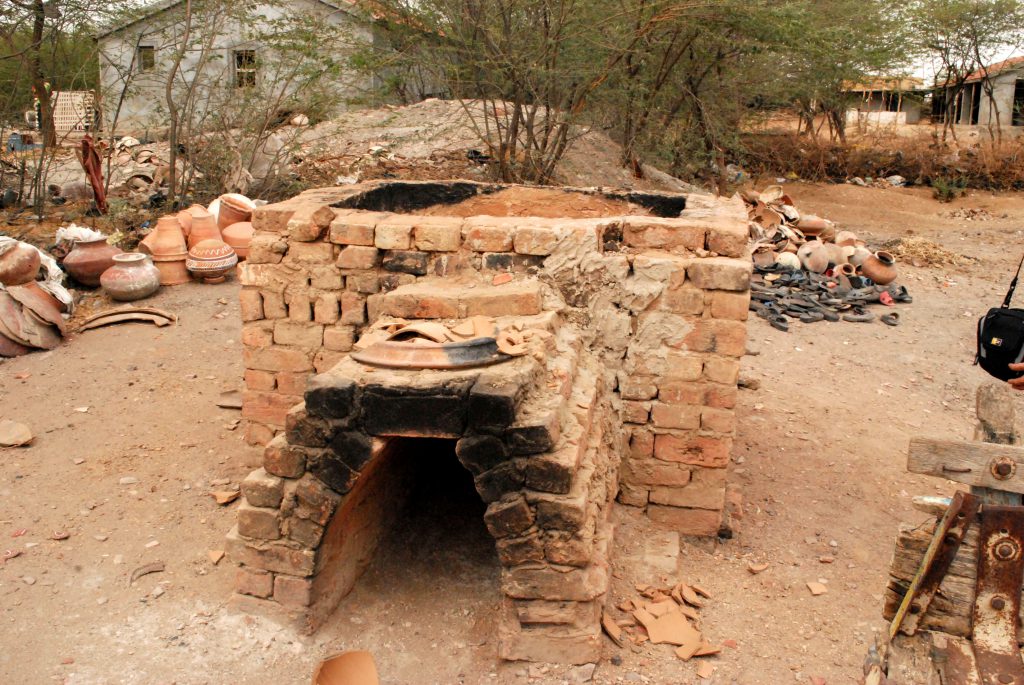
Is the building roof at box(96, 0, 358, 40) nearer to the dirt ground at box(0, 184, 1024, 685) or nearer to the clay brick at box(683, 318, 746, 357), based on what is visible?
the dirt ground at box(0, 184, 1024, 685)

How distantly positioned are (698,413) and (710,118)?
11035 mm

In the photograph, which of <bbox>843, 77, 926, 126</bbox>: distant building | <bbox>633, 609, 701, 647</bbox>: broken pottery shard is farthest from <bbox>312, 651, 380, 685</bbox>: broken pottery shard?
<bbox>843, 77, 926, 126</bbox>: distant building

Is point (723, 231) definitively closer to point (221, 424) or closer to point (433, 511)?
point (433, 511)

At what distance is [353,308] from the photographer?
4668 millimetres

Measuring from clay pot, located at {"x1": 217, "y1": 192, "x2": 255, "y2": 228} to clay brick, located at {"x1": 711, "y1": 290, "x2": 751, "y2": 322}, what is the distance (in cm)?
606

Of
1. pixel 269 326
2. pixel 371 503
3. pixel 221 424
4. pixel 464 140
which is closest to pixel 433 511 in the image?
pixel 371 503

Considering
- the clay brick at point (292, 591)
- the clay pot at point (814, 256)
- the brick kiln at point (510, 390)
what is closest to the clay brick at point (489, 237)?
the brick kiln at point (510, 390)

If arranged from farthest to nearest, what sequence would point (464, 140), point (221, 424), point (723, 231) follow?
point (464, 140) → point (221, 424) → point (723, 231)

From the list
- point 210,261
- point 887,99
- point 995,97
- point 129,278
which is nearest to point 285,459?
point 129,278

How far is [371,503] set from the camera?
4.09 m

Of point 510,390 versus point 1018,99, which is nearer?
point 510,390

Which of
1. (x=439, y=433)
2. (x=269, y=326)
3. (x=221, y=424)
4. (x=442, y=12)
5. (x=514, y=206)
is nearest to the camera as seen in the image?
(x=439, y=433)

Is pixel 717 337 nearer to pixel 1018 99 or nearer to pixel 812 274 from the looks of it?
pixel 812 274

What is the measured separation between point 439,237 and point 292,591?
1.88 metres
